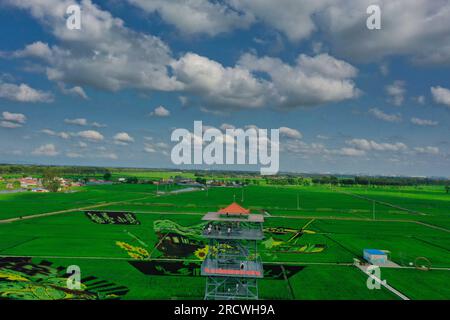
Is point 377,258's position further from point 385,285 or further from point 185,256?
point 185,256

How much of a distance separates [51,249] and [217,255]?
139 ft

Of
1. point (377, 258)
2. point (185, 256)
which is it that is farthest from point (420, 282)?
point (185, 256)

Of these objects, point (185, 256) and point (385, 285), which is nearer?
point (385, 285)

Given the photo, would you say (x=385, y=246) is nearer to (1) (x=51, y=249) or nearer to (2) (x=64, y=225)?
(1) (x=51, y=249)

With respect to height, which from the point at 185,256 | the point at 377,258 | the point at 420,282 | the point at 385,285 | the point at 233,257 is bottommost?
the point at 420,282

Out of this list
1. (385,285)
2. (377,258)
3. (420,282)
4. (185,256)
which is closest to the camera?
(385,285)

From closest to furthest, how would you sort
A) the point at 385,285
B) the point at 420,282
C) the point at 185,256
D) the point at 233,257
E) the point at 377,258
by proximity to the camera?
the point at 233,257, the point at 385,285, the point at 420,282, the point at 377,258, the point at 185,256

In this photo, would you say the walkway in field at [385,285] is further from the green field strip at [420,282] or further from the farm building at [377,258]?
the farm building at [377,258]

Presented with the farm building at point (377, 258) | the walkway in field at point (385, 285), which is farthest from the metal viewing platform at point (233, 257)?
the farm building at point (377, 258)

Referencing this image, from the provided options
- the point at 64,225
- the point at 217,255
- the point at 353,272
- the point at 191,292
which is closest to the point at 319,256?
the point at 353,272

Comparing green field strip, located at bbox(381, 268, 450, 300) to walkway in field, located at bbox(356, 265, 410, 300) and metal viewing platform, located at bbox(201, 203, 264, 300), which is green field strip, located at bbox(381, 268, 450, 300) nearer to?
walkway in field, located at bbox(356, 265, 410, 300)
